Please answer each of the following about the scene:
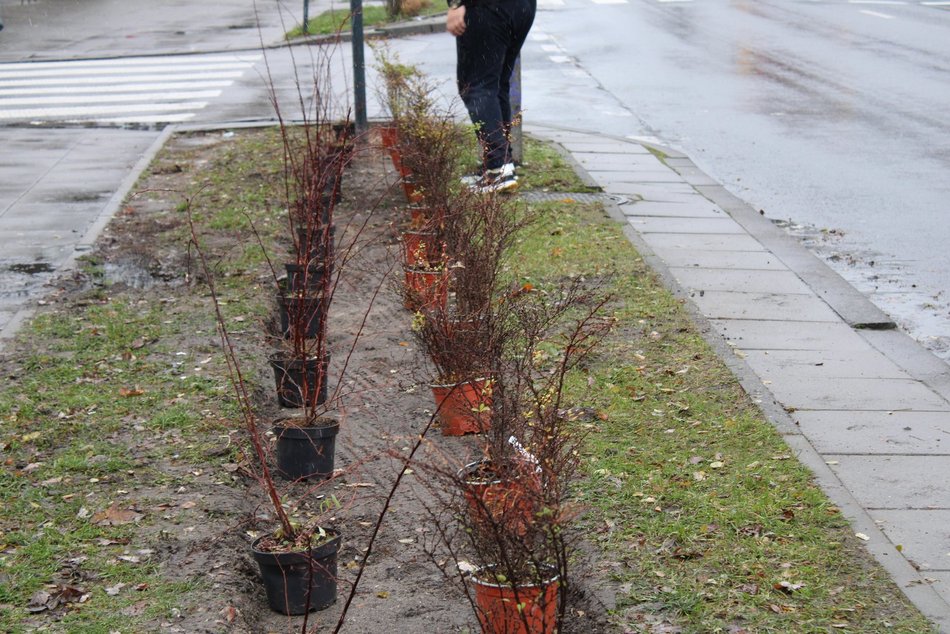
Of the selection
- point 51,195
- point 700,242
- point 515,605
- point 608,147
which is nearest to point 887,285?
point 700,242

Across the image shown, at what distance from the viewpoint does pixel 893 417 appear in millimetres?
5422

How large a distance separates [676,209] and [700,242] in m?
1.03

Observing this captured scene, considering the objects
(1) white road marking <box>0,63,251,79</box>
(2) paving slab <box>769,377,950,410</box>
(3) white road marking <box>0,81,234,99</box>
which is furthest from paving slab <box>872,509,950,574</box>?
(1) white road marking <box>0,63,251,79</box>

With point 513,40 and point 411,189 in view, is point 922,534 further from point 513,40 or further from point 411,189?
point 513,40

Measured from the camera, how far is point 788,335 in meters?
6.50

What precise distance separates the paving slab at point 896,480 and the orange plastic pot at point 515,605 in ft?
5.75

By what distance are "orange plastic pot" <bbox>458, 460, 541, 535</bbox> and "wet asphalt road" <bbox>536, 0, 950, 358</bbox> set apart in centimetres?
386

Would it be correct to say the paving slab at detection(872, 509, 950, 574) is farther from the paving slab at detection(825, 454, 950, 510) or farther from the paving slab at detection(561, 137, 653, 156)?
the paving slab at detection(561, 137, 653, 156)

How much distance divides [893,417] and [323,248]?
284 cm

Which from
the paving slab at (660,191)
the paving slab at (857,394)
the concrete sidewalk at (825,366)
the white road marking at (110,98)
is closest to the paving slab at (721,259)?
the concrete sidewalk at (825,366)

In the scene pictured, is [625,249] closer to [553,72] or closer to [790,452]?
[790,452]

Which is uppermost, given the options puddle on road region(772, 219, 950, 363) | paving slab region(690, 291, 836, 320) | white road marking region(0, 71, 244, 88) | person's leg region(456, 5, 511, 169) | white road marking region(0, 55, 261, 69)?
person's leg region(456, 5, 511, 169)

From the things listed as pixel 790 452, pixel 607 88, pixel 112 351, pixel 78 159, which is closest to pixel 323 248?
pixel 112 351

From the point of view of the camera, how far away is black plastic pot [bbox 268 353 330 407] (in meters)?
5.45
